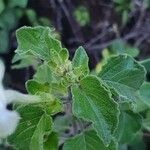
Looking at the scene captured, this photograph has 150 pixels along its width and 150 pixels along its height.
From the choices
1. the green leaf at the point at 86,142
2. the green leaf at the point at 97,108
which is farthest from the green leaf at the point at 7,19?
the green leaf at the point at 97,108

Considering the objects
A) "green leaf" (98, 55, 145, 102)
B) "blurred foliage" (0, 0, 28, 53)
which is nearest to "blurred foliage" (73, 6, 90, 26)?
"blurred foliage" (0, 0, 28, 53)

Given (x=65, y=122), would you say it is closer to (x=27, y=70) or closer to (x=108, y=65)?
(x=108, y=65)

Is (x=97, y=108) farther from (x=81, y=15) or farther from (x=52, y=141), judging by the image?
(x=81, y=15)

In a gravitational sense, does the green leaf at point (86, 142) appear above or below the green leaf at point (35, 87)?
below

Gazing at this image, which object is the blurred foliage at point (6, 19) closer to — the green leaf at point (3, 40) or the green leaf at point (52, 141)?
the green leaf at point (3, 40)

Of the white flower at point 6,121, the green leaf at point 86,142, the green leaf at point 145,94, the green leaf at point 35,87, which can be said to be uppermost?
A: the white flower at point 6,121

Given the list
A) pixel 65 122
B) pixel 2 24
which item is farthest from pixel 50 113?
pixel 2 24

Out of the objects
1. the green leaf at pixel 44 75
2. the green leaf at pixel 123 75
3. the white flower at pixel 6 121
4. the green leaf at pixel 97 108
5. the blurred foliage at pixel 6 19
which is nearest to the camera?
the white flower at pixel 6 121
